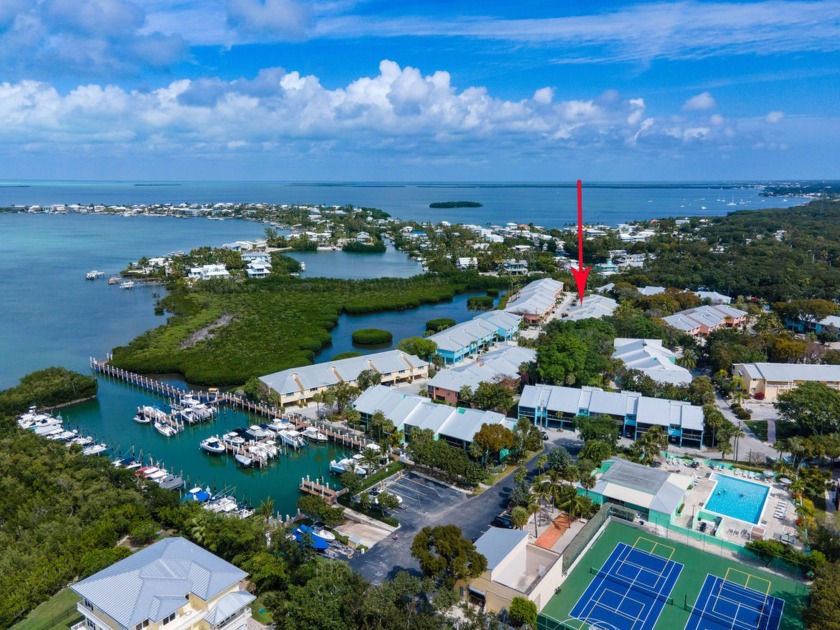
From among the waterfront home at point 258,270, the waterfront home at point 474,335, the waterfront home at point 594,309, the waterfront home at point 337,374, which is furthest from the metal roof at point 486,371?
the waterfront home at point 258,270

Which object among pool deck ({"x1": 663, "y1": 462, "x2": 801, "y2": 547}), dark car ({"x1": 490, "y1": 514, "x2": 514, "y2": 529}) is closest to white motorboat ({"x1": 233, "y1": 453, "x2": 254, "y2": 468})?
dark car ({"x1": 490, "y1": 514, "x2": 514, "y2": 529})

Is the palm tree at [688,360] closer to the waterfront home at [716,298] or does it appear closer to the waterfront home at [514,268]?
the waterfront home at [716,298]

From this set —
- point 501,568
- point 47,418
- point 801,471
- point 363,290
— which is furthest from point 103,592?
point 363,290

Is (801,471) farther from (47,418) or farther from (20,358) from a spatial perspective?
(20,358)

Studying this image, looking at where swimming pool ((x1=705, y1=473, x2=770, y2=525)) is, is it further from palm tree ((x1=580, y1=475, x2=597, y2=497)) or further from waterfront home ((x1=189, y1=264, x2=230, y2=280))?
waterfront home ((x1=189, y1=264, x2=230, y2=280))

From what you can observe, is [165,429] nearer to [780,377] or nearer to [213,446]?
[213,446]

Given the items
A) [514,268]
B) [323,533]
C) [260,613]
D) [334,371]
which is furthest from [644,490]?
[514,268]
